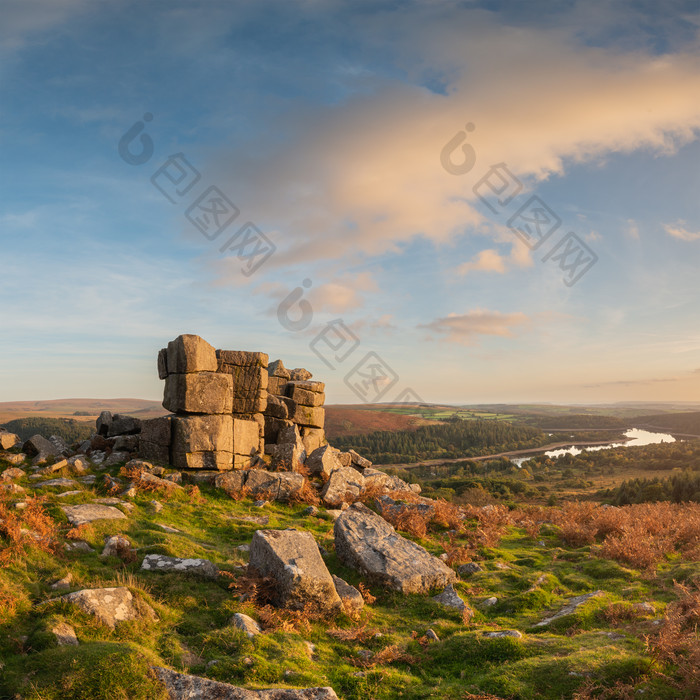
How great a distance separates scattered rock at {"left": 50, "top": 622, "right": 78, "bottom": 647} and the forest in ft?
225

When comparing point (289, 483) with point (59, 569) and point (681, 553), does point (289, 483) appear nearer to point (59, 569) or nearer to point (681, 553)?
point (59, 569)

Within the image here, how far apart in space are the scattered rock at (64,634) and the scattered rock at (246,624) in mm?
2384

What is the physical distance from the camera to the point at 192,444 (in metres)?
18.9

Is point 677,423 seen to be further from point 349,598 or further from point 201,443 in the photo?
point 349,598

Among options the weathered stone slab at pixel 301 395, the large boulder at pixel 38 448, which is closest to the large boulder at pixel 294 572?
the large boulder at pixel 38 448

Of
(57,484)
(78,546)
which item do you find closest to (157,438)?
(57,484)

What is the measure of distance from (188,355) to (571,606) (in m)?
15.2

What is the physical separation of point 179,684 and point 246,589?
357 cm

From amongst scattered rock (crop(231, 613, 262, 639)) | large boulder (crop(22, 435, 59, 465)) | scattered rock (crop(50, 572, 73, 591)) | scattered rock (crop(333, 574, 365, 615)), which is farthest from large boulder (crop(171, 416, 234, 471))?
scattered rock (crop(231, 613, 262, 639))

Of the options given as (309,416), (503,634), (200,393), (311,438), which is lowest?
(503,634)

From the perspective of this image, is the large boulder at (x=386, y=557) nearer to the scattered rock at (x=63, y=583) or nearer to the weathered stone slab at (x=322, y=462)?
the scattered rock at (x=63, y=583)

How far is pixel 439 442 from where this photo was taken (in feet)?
330

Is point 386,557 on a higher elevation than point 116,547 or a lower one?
lower

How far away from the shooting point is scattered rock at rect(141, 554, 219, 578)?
10.0m
